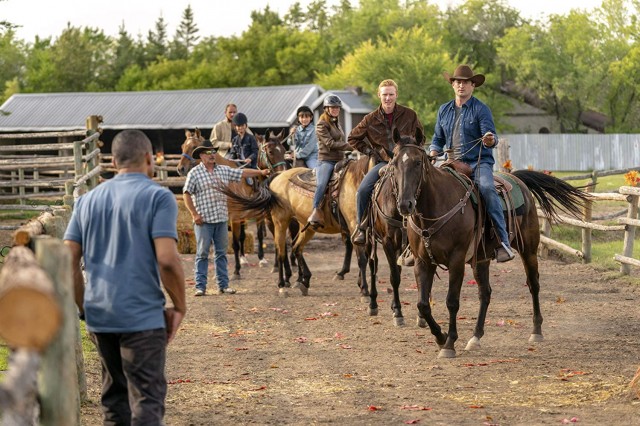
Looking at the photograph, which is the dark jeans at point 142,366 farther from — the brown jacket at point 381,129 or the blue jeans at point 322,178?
the blue jeans at point 322,178

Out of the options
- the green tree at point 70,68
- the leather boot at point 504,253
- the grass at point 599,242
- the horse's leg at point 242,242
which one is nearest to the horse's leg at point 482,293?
the leather boot at point 504,253

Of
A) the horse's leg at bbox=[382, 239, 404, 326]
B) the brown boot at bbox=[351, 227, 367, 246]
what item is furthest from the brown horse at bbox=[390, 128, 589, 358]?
the brown boot at bbox=[351, 227, 367, 246]

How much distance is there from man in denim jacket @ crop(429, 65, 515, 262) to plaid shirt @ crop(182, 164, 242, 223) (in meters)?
4.84

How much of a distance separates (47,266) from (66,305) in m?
0.19

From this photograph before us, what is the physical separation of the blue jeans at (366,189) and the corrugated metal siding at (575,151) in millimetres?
47715

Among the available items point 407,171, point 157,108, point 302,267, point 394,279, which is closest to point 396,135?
point 407,171

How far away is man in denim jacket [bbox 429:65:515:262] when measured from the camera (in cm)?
1086

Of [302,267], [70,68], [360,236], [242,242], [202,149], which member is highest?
[70,68]

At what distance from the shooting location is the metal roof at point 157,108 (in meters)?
50.2

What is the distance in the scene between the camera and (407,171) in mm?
10039

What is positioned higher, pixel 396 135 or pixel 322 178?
pixel 396 135

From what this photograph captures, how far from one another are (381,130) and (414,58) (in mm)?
51089

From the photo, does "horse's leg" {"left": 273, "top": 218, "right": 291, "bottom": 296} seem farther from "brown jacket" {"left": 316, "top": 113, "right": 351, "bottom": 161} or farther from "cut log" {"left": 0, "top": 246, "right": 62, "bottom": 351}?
"cut log" {"left": 0, "top": 246, "right": 62, "bottom": 351}

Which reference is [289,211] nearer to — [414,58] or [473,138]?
[473,138]
